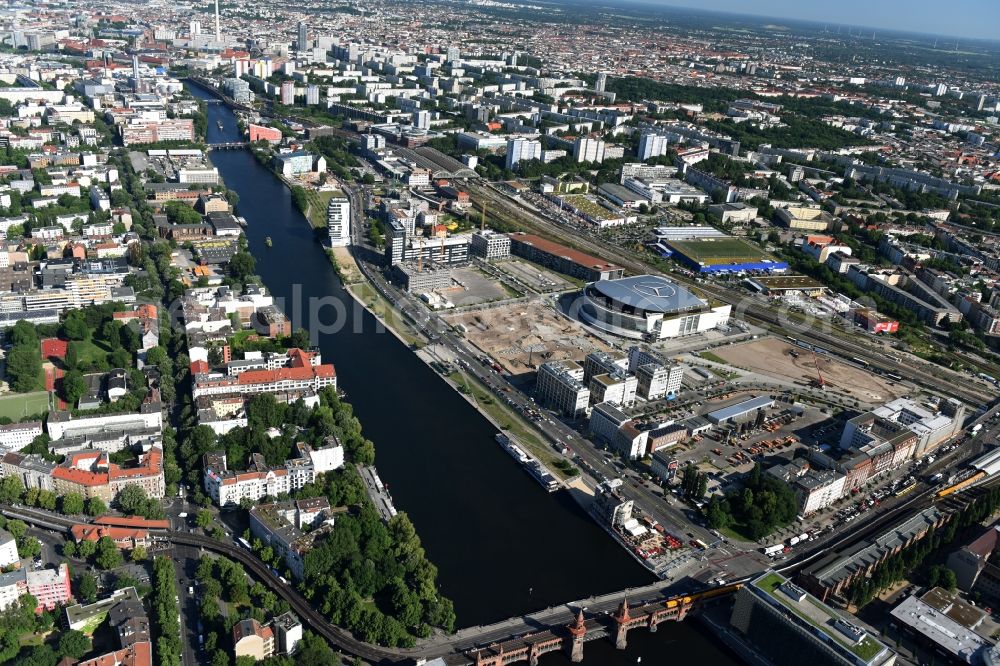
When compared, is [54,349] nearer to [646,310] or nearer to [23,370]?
[23,370]

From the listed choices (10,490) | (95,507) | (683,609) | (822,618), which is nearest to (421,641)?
(683,609)

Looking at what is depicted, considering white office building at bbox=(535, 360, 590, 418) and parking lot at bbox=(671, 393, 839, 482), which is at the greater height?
white office building at bbox=(535, 360, 590, 418)

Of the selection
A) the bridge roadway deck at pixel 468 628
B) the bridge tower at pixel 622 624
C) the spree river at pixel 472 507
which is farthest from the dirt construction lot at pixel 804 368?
the bridge tower at pixel 622 624

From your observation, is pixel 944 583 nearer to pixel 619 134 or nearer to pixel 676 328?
pixel 676 328

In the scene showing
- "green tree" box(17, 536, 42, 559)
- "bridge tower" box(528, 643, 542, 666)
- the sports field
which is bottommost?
"bridge tower" box(528, 643, 542, 666)

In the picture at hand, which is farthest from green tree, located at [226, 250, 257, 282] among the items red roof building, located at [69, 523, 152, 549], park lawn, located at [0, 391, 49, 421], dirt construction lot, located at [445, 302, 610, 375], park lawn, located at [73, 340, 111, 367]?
red roof building, located at [69, 523, 152, 549]

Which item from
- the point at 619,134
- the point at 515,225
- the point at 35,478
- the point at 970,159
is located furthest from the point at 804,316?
the point at 970,159

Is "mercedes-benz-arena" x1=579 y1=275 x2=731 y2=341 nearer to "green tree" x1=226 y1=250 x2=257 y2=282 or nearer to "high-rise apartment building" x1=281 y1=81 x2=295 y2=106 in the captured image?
"green tree" x1=226 y1=250 x2=257 y2=282
